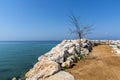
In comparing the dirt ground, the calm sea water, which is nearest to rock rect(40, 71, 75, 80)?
the dirt ground

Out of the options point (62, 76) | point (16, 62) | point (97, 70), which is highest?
point (97, 70)

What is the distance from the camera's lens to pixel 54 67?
1451 cm

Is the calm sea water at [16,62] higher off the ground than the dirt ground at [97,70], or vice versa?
the dirt ground at [97,70]

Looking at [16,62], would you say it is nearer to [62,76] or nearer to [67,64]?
[67,64]

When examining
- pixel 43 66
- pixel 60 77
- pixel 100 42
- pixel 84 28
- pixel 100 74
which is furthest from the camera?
pixel 100 42

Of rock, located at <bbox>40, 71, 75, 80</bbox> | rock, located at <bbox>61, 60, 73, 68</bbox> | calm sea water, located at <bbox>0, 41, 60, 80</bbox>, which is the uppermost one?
rock, located at <bbox>61, 60, 73, 68</bbox>

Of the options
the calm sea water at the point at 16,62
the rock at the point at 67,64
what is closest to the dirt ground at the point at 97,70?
the rock at the point at 67,64

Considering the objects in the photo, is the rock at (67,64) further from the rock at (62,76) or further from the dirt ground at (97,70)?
the rock at (62,76)

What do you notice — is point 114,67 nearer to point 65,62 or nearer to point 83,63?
point 83,63

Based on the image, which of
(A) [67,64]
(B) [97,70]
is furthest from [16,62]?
(B) [97,70]

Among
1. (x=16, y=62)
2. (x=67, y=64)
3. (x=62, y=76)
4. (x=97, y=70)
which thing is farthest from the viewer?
(x=16, y=62)

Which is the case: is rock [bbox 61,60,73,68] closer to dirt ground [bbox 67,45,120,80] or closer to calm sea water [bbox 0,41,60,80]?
dirt ground [bbox 67,45,120,80]

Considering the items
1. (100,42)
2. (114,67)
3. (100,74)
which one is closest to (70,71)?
(100,74)

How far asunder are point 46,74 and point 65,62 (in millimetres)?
3075
